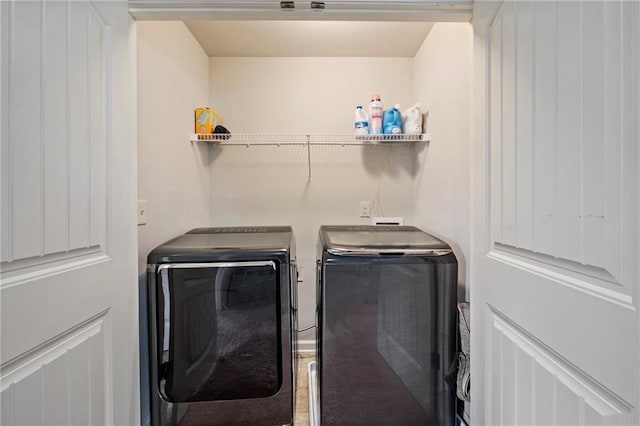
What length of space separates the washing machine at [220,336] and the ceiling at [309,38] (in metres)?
1.53

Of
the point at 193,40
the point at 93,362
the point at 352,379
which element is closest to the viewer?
the point at 93,362

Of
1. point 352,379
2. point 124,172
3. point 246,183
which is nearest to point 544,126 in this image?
point 352,379

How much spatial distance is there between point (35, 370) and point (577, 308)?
Answer: 126cm

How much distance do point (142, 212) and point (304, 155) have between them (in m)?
1.26

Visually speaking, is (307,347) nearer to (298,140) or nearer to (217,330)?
(217,330)

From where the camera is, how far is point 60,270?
73 centimetres

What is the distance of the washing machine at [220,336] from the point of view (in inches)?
47.3

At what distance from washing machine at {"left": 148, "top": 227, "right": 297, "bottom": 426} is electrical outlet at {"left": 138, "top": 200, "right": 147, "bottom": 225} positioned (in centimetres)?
22

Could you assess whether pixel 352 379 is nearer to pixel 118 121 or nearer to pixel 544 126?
pixel 544 126

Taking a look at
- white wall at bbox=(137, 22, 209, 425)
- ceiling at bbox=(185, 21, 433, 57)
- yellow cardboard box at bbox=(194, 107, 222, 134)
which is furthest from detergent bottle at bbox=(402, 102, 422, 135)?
white wall at bbox=(137, 22, 209, 425)

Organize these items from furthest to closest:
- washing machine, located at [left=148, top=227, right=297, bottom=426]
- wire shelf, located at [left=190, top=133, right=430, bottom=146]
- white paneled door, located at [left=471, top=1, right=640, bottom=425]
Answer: wire shelf, located at [left=190, top=133, right=430, bottom=146]
washing machine, located at [left=148, top=227, right=297, bottom=426]
white paneled door, located at [left=471, top=1, right=640, bottom=425]

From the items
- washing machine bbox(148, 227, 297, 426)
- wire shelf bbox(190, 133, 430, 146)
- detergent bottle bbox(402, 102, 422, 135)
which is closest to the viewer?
washing machine bbox(148, 227, 297, 426)

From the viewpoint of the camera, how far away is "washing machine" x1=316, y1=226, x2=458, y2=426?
4.12 feet

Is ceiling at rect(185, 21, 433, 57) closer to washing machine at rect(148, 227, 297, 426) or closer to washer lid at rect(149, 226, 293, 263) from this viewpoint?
washer lid at rect(149, 226, 293, 263)
